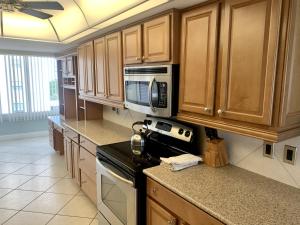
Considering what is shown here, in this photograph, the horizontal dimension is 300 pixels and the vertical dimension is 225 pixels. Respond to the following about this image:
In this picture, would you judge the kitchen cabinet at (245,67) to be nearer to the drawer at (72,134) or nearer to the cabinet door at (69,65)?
the drawer at (72,134)

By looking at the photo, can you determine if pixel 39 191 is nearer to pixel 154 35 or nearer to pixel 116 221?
pixel 116 221

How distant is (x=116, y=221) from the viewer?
206 centimetres

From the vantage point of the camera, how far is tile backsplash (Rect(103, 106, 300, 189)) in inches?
56.8

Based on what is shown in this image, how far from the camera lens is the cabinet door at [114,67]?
2.47m

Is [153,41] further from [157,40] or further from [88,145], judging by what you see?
[88,145]

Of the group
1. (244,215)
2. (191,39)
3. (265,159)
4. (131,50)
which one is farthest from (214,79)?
(131,50)

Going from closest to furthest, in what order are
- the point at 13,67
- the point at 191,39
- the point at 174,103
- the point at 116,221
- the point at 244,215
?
the point at 244,215, the point at 191,39, the point at 174,103, the point at 116,221, the point at 13,67

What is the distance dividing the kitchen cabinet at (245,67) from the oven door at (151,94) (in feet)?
0.66

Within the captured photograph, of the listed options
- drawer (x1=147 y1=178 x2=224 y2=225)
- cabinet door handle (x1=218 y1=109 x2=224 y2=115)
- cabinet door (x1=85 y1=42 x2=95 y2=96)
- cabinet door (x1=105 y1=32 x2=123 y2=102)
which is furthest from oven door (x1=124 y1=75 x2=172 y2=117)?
cabinet door (x1=85 y1=42 x2=95 y2=96)

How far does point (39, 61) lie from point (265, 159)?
615cm

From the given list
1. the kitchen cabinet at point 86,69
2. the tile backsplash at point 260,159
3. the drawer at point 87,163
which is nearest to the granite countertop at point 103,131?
the drawer at point 87,163

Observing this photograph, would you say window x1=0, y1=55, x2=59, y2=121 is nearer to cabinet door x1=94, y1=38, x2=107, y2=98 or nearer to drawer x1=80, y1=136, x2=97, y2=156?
cabinet door x1=94, y1=38, x2=107, y2=98

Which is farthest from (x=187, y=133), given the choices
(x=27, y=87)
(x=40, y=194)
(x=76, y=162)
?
(x=27, y=87)

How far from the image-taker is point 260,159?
1.61m
